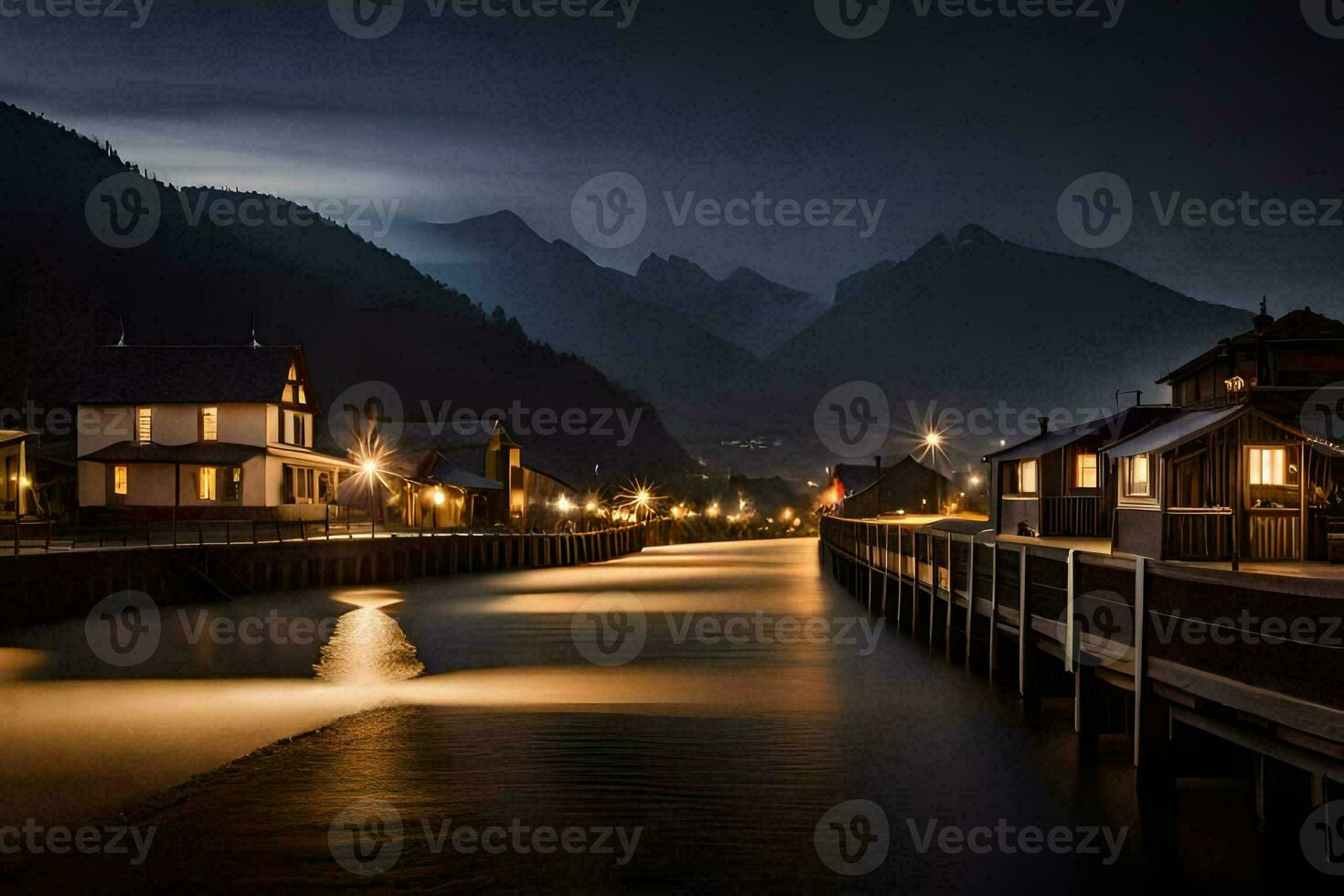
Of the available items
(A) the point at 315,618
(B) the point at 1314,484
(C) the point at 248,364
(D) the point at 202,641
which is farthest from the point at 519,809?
(C) the point at 248,364

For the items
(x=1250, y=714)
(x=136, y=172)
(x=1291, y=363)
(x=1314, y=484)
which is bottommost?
(x=1250, y=714)

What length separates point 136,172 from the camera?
192875 mm

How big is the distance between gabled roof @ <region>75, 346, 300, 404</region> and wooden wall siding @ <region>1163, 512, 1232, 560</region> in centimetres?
4944

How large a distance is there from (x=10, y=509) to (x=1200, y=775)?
48818 mm

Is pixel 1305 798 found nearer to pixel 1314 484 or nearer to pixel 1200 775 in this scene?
pixel 1200 775

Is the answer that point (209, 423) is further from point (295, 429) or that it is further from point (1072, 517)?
point (1072, 517)

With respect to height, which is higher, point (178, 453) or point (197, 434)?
point (197, 434)
